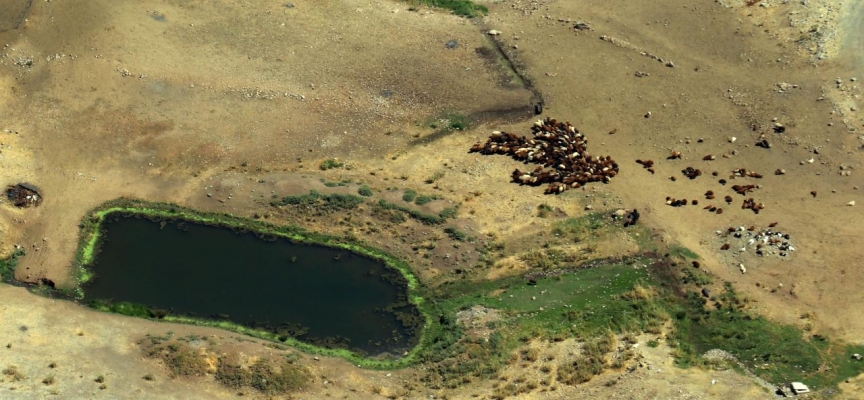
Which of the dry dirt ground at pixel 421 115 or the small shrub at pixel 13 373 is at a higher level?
the dry dirt ground at pixel 421 115

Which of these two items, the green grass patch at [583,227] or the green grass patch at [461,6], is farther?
the green grass patch at [461,6]

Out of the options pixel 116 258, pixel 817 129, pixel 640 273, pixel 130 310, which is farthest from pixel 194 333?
pixel 817 129

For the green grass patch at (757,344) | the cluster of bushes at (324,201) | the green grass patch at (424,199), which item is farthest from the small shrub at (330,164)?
the green grass patch at (757,344)

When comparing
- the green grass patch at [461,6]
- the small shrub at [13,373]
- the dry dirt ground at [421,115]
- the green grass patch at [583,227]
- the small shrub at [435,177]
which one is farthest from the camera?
the green grass patch at [461,6]

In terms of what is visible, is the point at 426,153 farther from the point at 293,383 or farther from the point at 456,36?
the point at 293,383

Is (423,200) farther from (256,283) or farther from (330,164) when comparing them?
(256,283)

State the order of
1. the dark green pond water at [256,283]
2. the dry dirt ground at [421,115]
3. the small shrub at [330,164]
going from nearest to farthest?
the dark green pond water at [256,283] → the dry dirt ground at [421,115] → the small shrub at [330,164]

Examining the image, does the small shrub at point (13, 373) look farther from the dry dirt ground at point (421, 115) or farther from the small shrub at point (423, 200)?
the small shrub at point (423, 200)

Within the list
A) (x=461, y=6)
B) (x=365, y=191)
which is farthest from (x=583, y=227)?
(x=461, y=6)

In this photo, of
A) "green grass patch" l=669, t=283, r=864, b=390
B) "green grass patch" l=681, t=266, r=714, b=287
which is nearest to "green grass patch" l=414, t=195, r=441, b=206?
"green grass patch" l=681, t=266, r=714, b=287
